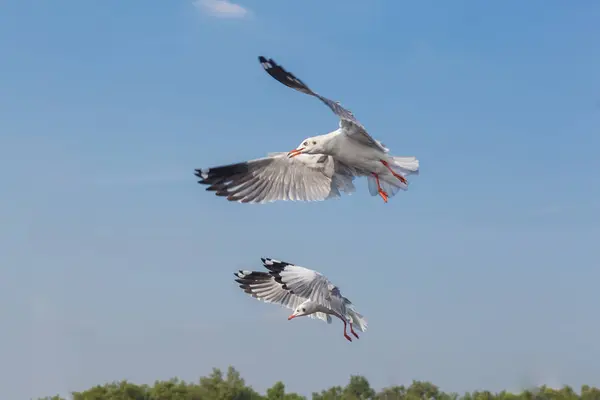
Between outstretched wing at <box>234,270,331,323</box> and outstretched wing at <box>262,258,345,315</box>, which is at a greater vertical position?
outstretched wing at <box>234,270,331,323</box>

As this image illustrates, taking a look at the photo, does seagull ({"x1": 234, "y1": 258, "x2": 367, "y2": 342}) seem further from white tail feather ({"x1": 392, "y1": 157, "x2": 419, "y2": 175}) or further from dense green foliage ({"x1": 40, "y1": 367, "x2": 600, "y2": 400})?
dense green foliage ({"x1": 40, "y1": 367, "x2": 600, "y2": 400})

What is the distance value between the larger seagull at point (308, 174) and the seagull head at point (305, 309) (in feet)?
4.15

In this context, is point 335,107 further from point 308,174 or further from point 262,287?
point 262,287

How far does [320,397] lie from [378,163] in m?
30.2

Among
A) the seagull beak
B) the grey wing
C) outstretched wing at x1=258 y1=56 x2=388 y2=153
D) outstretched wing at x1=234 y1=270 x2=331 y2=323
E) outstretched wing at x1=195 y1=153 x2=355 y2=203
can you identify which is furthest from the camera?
outstretched wing at x1=234 y1=270 x2=331 y2=323

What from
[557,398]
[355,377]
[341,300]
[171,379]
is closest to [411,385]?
[355,377]

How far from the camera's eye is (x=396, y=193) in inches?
414

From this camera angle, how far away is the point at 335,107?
367 inches

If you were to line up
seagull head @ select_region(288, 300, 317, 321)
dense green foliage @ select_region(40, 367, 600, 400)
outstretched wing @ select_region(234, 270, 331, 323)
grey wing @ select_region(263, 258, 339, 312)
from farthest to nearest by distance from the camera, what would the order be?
dense green foliage @ select_region(40, 367, 600, 400) → outstretched wing @ select_region(234, 270, 331, 323) → seagull head @ select_region(288, 300, 317, 321) → grey wing @ select_region(263, 258, 339, 312)

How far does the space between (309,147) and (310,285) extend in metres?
1.51

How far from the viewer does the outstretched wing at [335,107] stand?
9336 millimetres

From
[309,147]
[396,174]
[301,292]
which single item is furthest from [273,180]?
[396,174]

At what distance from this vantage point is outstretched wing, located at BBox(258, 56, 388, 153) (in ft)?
30.6

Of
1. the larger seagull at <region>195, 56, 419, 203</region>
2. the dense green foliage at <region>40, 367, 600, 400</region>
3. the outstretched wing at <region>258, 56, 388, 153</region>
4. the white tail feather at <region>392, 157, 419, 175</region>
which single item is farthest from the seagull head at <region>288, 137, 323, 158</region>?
the dense green foliage at <region>40, 367, 600, 400</region>
